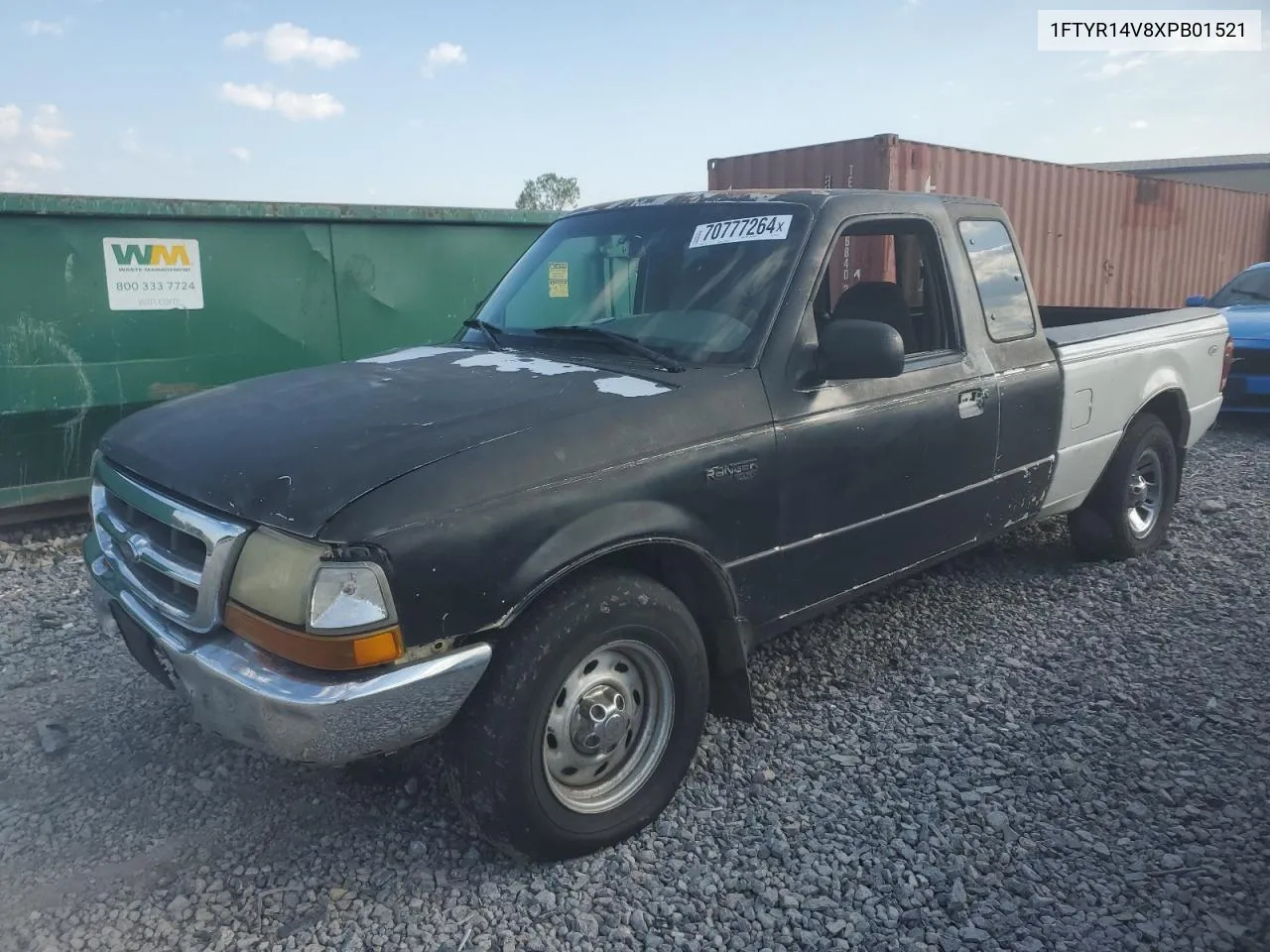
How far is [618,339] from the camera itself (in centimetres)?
334

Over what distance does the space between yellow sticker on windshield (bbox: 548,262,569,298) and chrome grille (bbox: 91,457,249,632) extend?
1.67m

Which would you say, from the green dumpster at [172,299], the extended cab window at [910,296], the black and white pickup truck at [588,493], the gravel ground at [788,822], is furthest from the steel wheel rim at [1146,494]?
the green dumpster at [172,299]

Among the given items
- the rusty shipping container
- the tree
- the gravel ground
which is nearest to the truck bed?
the gravel ground

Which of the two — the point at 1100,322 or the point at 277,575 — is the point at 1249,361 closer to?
the point at 1100,322

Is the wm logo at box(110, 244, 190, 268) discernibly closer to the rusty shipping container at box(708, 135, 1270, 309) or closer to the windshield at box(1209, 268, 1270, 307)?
the rusty shipping container at box(708, 135, 1270, 309)

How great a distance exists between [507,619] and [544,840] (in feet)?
2.23

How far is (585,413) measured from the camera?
274 cm

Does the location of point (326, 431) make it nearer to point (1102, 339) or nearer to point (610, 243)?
point (610, 243)

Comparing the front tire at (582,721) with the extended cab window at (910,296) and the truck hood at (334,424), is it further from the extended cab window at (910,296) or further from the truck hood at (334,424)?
the extended cab window at (910,296)

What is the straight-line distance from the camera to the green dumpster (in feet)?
18.6

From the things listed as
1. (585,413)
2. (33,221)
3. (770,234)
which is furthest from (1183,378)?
(33,221)

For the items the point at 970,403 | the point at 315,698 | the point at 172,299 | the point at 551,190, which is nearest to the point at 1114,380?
the point at 970,403

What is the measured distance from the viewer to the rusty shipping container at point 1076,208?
10.1 meters

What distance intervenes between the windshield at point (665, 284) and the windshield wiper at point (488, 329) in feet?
0.07
